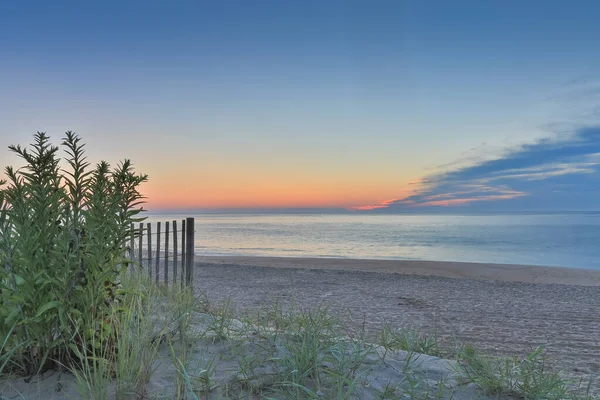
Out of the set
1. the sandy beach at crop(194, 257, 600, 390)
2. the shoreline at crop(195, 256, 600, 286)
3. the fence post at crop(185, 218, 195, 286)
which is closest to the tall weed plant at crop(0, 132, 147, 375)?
the sandy beach at crop(194, 257, 600, 390)

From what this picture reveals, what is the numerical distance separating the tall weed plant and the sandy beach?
2.38 m

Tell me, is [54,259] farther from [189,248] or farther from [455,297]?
[455,297]

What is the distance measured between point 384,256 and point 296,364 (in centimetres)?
2144

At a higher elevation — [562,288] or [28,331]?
[28,331]

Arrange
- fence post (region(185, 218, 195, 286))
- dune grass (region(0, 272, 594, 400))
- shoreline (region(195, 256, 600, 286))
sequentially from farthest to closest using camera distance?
shoreline (region(195, 256, 600, 286))
fence post (region(185, 218, 195, 286))
dune grass (region(0, 272, 594, 400))

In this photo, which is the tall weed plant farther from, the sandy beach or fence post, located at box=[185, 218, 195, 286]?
fence post, located at box=[185, 218, 195, 286]

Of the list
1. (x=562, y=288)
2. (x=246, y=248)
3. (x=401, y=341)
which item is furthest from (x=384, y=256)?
(x=401, y=341)

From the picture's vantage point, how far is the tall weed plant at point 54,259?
101 inches

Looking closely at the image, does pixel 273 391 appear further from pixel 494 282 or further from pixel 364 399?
pixel 494 282

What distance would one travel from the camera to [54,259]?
2.63 meters

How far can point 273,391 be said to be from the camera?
269 cm

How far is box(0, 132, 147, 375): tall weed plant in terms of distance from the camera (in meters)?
2.57

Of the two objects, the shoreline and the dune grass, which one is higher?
the dune grass

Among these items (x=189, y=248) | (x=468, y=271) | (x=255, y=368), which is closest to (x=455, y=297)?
(x=468, y=271)
